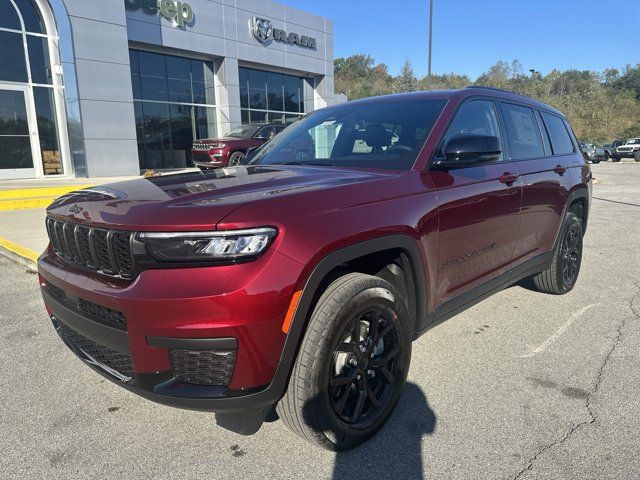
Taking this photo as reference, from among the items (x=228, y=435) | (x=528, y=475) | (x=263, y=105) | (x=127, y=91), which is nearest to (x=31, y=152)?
(x=127, y=91)

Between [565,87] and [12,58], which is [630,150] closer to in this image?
[12,58]

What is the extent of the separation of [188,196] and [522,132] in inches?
117

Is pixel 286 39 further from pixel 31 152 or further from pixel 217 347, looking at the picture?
pixel 217 347

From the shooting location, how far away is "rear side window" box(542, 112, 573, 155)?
14.6ft

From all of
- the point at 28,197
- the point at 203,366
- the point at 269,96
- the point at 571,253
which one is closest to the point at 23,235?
the point at 28,197

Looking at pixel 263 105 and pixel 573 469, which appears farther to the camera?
pixel 263 105

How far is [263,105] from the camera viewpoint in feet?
77.1

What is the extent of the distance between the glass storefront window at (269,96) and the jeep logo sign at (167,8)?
390 cm

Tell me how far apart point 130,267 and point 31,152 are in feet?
49.2

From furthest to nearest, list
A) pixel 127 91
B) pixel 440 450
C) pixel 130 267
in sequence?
pixel 127 91 → pixel 440 450 → pixel 130 267

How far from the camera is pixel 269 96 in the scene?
23828 mm

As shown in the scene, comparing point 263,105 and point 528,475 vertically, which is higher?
point 263,105

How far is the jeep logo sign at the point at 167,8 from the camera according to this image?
17.3 m

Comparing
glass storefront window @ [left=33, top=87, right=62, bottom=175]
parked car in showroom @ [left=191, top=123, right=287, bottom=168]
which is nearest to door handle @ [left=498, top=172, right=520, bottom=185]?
parked car in showroom @ [left=191, top=123, right=287, bottom=168]
